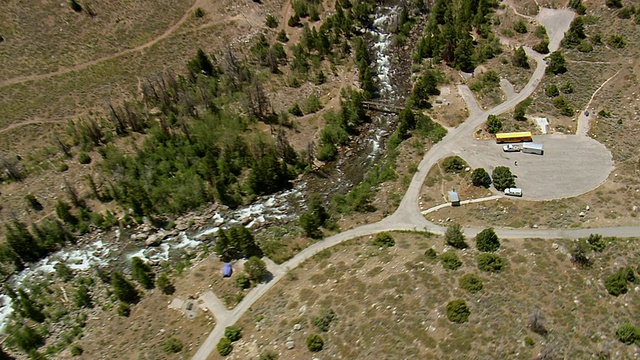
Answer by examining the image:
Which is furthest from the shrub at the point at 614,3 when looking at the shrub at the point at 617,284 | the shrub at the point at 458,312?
the shrub at the point at 458,312

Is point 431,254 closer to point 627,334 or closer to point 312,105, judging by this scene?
point 627,334

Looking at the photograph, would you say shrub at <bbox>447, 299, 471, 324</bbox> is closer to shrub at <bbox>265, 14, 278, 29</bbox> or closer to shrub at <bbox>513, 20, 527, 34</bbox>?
shrub at <bbox>513, 20, 527, 34</bbox>

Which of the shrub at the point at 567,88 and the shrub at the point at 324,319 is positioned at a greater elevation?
the shrub at the point at 567,88

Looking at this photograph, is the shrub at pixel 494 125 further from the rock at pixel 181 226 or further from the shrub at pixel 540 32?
the rock at pixel 181 226

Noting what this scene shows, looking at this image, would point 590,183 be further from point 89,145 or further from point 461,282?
point 89,145

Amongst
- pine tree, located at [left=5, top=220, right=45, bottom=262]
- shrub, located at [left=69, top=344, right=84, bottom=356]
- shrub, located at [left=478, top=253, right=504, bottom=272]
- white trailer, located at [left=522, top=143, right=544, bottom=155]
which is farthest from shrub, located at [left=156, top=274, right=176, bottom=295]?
white trailer, located at [left=522, top=143, right=544, bottom=155]

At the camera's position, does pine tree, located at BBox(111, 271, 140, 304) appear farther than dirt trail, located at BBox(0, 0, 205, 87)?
No
